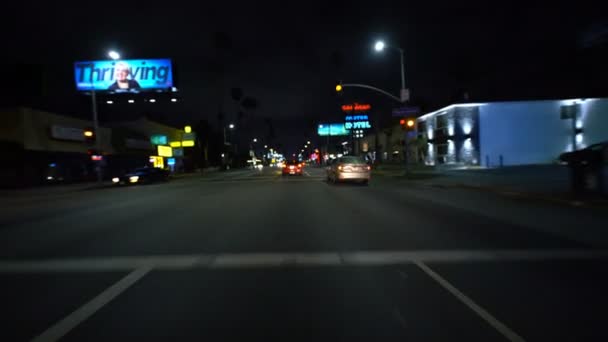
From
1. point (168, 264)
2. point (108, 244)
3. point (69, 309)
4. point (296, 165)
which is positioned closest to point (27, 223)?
point (108, 244)

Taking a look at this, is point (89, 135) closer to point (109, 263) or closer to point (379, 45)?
point (379, 45)

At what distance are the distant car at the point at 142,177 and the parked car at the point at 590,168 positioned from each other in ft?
96.2

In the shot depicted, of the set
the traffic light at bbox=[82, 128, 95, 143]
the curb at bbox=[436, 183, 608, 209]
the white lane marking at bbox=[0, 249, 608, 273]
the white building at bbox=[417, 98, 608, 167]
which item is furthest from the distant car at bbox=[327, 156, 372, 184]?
the white building at bbox=[417, 98, 608, 167]

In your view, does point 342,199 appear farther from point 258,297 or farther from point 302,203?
point 258,297

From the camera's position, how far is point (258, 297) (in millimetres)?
4918

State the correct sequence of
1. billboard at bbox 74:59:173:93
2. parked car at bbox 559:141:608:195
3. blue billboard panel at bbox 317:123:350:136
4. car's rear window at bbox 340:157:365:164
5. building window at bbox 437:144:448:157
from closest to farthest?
parked car at bbox 559:141:608:195 → car's rear window at bbox 340:157:365:164 → billboard at bbox 74:59:173:93 → building window at bbox 437:144:448:157 → blue billboard panel at bbox 317:123:350:136

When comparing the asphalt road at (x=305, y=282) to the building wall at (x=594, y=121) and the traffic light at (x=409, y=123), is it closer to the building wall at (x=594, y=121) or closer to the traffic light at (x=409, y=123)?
the traffic light at (x=409, y=123)

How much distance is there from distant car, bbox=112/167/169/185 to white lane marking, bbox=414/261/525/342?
3107 cm

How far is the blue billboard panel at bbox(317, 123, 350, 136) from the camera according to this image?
89.7m

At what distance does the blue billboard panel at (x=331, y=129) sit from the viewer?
89694 millimetres

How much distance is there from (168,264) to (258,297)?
2194 millimetres

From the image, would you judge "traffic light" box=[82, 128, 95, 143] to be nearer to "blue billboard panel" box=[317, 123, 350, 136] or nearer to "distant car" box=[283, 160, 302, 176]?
"distant car" box=[283, 160, 302, 176]

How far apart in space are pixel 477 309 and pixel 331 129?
282ft

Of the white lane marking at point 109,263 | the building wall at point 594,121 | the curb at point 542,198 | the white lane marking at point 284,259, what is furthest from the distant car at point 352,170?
the building wall at point 594,121
